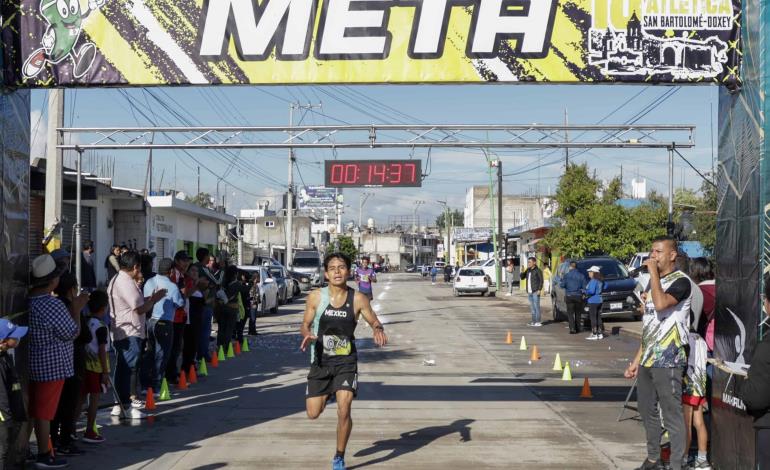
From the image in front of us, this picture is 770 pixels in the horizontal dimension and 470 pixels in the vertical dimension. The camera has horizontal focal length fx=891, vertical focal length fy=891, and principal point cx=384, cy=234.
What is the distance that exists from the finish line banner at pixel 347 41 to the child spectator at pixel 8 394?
2.74m

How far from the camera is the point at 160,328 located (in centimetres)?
1175

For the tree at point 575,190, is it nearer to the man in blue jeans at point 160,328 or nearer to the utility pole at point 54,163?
the utility pole at point 54,163

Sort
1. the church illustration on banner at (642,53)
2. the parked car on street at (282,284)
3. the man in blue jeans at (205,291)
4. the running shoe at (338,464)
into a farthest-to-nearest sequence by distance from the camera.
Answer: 1. the parked car on street at (282,284)
2. the man in blue jeans at (205,291)
3. the church illustration on banner at (642,53)
4. the running shoe at (338,464)

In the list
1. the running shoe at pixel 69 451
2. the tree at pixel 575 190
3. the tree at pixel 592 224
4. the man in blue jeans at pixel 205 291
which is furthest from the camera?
the tree at pixel 575 190

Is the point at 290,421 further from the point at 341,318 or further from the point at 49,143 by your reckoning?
the point at 49,143

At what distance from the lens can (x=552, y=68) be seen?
28.7 feet

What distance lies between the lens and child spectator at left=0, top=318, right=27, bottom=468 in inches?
268

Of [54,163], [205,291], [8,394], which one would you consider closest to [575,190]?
[54,163]

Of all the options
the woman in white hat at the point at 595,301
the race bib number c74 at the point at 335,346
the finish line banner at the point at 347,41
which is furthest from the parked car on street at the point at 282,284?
the race bib number c74 at the point at 335,346

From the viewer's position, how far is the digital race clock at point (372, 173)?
21750mm

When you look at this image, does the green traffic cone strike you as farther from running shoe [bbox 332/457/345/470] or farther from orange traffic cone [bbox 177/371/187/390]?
running shoe [bbox 332/457/345/470]

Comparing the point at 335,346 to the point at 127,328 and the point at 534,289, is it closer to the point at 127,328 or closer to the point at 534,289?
the point at 127,328

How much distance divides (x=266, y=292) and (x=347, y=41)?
21.1 metres

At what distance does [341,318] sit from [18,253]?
3.12 m
